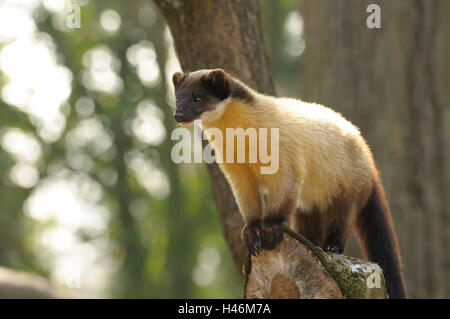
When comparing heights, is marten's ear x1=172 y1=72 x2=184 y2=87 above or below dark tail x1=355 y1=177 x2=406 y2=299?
above

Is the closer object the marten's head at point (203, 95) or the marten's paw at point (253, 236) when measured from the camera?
the marten's paw at point (253, 236)

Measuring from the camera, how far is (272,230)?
13.7ft

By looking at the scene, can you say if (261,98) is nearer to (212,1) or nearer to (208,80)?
(208,80)

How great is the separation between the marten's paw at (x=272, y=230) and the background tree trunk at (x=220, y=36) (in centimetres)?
200

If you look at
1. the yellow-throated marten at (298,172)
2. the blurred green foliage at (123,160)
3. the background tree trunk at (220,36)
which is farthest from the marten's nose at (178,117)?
the blurred green foliage at (123,160)

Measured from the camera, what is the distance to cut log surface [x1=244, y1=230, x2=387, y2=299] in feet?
12.4

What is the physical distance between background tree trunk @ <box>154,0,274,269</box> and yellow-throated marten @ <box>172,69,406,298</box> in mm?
1106

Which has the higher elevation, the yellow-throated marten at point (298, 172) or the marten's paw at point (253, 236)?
the yellow-throated marten at point (298, 172)

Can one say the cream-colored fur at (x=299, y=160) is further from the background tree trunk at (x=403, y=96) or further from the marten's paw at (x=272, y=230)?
the background tree trunk at (x=403, y=96)

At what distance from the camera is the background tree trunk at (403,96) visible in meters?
8.44
